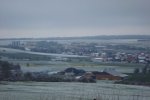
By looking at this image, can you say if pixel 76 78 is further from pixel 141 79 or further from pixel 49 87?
pixel 141 79

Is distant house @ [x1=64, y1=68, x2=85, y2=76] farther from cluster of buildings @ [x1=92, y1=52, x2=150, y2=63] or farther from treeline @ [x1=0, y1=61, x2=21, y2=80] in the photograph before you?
treeline @ [x1=0, y1=61, x2=21, y2=80]

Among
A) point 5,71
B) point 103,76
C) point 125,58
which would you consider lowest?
point 103,76

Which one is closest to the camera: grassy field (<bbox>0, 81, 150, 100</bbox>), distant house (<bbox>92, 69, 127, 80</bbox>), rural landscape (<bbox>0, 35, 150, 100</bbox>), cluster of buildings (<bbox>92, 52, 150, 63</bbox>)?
grassy field (<bbox>0, 81, 150, 100</bbox>)

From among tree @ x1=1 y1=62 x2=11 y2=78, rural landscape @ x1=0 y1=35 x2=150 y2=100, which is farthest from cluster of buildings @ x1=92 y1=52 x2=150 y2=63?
tree @ x1=1 y1=62 x2=11 y2=78

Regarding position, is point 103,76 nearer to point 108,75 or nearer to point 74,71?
point 108,75

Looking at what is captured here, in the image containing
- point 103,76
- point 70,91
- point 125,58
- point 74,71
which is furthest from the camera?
point 125,58

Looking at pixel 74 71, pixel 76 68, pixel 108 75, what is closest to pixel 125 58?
pixel 108 75

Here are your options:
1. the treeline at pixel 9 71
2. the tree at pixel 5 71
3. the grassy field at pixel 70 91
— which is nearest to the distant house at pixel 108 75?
the grassy field at pixel 70 91

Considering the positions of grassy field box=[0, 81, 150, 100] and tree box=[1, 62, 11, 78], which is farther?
tree box=[1, 62, 11, 78]

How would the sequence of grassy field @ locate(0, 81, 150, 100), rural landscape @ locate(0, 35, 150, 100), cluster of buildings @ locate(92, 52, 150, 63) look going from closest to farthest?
grassy field @ locate(0, 81, 150, 100), rural landscape @ locate(0, 35, 150, 100), cluster of buildings @ locate(92, 52, 150, 63)

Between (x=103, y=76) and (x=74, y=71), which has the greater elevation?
(x=74, y=71)

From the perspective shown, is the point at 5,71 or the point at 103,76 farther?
the point at 5,71
